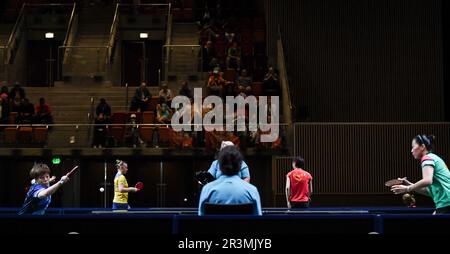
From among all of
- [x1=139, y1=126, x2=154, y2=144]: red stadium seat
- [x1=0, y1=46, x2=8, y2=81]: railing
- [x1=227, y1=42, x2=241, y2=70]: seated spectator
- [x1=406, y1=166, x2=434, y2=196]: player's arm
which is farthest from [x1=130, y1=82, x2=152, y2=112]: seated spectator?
[x1=406, y1=166, x2=434, y2=196]: player's arm

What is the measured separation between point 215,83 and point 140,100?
2.47 m

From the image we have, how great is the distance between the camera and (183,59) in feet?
81.3

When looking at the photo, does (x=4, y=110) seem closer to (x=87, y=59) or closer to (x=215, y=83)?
(x=87, y=59)

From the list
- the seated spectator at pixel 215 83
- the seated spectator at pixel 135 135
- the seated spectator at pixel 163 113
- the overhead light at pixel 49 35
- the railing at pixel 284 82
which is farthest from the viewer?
the overhead light at pixel 49 35

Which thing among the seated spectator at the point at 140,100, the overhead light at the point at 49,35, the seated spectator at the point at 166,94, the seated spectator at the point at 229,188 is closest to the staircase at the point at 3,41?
the overhead light at the point at 49,35

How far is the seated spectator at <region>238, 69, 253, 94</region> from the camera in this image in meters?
22.6

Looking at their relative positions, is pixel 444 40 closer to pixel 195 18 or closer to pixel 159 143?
pixel 195 18

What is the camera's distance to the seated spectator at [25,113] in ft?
71.3

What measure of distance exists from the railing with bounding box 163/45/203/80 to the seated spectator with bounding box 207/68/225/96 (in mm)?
1435

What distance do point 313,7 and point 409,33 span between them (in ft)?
11.9

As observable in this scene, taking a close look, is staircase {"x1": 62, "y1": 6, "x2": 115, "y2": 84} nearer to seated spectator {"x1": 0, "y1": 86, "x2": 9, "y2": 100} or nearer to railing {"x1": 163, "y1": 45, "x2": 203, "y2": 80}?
railing {"x1": 163, "y1": 45, "x2": 203, "y2": 80}

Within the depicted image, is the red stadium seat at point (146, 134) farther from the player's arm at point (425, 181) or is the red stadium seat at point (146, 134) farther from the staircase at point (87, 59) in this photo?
the player's arm at point (425, 181)

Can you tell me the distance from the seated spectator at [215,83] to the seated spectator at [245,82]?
584 mm
